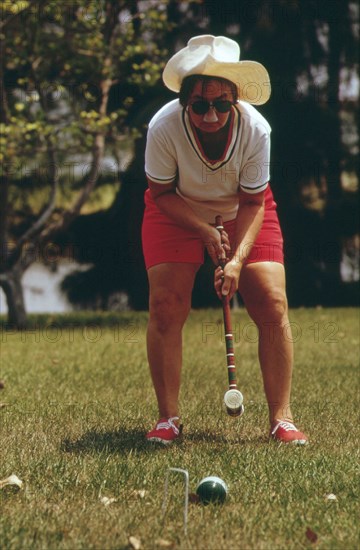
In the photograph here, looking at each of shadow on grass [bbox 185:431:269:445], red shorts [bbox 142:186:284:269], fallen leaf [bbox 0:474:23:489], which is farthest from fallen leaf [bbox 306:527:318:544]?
red shorts [bbox 142:186:284:269]

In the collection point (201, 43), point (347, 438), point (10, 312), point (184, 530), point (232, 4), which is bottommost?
point (10, 312)

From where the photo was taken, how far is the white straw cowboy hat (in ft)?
14.0

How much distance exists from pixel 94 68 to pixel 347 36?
19.3ft

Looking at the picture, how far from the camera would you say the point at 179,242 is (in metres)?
4.61

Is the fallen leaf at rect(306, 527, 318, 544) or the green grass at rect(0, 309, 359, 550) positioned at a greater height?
the fallen leaf at rect(306, 527, 318, 544)

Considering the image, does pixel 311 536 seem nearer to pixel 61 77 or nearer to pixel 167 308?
pixel 167 308

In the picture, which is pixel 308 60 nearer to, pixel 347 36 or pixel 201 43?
pixel 347 36

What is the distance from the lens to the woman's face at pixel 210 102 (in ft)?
14.2

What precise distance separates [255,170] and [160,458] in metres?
1.44

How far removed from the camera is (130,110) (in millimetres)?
15961

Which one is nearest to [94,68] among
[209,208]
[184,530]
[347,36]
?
[347,36]

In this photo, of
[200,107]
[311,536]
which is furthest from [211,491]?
[200,107]

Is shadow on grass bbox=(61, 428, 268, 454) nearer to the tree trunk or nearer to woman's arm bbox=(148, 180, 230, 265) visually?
woman's arm bbox=(148, 180, 230, 265)

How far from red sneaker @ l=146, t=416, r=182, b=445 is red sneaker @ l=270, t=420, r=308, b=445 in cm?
48
